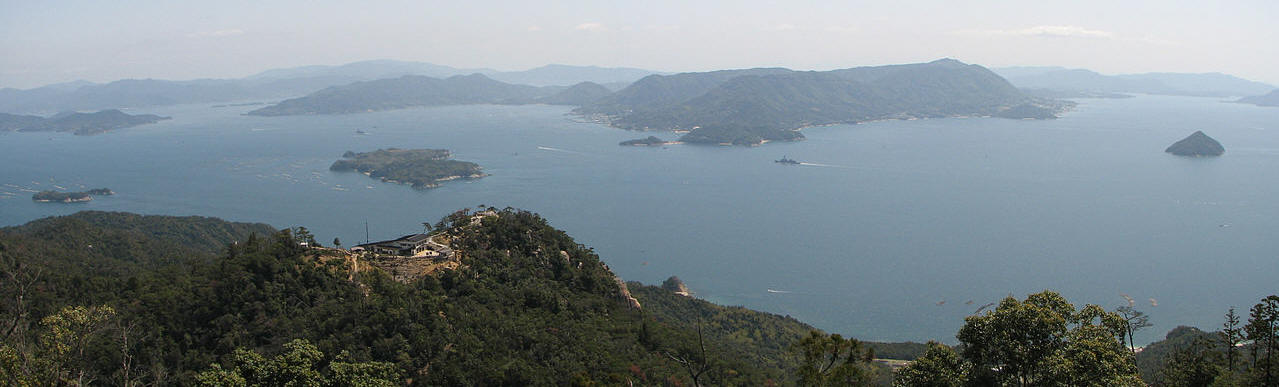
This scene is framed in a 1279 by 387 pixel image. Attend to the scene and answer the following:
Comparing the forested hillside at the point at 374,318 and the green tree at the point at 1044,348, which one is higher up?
the green tree at the point at 1044,348

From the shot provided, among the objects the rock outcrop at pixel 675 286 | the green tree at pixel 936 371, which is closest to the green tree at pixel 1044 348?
the green tree at pixel 936 371

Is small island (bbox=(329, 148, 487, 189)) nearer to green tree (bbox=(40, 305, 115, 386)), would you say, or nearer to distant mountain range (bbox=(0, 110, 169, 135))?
green tree (bbox=(40, 305, 115, 386))

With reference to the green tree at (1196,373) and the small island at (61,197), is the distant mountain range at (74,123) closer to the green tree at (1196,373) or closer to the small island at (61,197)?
the small island at (61,197)

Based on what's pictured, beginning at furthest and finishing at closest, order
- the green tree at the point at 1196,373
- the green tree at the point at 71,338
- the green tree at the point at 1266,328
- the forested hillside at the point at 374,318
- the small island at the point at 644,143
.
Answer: the small island at the point at 644,143 → the forested hillside at the point at 374,318 → the green tree at the point at 71,338 → the green tree at the point at 1196,373 → the green tree at the point at 1266,328

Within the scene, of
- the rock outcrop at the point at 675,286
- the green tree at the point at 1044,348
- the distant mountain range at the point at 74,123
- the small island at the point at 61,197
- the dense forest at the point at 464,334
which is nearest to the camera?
the green tree at the point at 1044,348

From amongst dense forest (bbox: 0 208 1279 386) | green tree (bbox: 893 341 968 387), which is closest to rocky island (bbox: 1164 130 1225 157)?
dense forest (bbox: 0 208 1279 386)

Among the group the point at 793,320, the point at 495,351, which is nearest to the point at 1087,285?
the point at 793,320

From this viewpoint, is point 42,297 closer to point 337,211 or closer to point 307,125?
point 337,211
